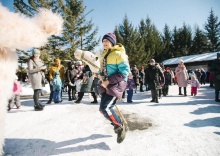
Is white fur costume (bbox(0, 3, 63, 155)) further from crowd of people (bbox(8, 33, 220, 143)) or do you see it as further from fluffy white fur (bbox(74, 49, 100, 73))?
fluffy white fur (bbox(74, 49, 100, 73))

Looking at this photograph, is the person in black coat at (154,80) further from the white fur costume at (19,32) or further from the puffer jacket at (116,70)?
the white fur costume at (19,32)

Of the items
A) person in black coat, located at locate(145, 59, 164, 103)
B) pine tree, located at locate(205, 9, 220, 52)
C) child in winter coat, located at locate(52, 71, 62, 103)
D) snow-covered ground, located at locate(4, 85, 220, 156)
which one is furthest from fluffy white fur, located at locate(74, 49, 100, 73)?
pine tree, located at locate(205, 9, 220, 52)

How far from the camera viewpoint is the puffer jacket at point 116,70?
310 centimetres

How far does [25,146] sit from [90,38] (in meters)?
22.3

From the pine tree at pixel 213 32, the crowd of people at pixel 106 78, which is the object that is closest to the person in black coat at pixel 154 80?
the crowd of people at pixel 106 78

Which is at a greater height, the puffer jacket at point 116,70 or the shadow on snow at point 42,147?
the puffer jacket at point 116,70

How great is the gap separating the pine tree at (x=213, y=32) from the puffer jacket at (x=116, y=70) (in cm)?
4731

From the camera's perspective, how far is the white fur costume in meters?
1.19

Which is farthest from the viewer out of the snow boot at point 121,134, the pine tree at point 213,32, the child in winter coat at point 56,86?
the pine tree at point 213,32

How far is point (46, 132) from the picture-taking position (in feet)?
12.6

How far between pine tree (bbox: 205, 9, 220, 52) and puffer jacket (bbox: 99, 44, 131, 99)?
4731cm

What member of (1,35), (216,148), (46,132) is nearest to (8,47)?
(1,35)

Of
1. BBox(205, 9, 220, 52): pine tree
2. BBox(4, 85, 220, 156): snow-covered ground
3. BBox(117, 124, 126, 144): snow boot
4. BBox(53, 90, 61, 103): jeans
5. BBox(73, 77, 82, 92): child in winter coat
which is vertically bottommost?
BBox(4, 85, 220, 156): snow-covered ground

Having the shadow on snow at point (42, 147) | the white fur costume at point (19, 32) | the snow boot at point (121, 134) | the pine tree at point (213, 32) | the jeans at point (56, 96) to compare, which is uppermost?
the pine tree at point (213, 32)
